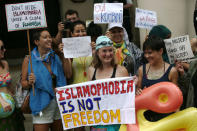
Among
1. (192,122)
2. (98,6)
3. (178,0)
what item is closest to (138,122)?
(192,122)

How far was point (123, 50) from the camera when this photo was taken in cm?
391

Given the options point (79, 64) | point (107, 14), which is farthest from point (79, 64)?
point (107, 14)

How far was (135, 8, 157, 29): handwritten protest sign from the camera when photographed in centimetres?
456

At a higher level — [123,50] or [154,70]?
[123,50]

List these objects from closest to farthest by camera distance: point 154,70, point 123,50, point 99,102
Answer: point 99,102, point 154,70, point 123,50

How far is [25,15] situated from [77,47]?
35.4 inches

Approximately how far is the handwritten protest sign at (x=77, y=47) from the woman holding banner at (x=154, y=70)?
32.3 inches

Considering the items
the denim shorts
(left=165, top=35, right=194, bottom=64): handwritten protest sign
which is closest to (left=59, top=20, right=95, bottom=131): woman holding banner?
the denim shorts

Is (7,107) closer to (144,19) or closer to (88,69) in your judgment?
(88,69)

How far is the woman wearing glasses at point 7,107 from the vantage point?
143 inches

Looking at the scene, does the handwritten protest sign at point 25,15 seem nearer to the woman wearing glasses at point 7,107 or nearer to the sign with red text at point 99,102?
the woman wearing glasses at point 7,107

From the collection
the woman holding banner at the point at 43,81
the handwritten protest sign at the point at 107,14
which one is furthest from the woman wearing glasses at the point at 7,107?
the handwritten protest sign at the point at 107,14

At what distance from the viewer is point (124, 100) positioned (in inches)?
117

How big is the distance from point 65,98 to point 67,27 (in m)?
1.39
